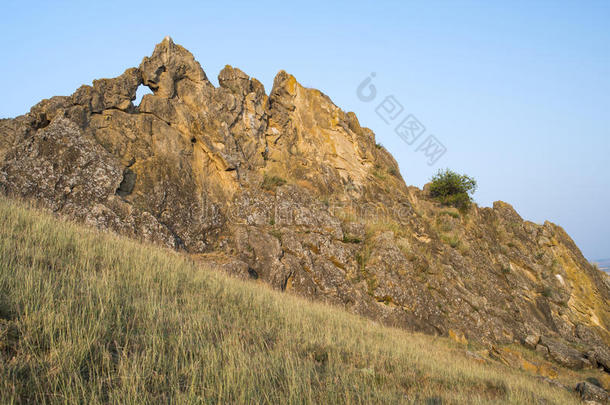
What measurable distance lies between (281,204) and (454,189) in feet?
49.1

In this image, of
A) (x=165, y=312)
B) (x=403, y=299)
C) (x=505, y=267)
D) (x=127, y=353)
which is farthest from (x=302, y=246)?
(x=505, y=267)

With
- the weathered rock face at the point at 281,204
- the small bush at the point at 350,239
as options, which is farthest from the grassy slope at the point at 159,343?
the small bush at the point at 350,239

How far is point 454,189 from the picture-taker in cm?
2430

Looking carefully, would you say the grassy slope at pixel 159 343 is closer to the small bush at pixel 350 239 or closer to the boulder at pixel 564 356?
the boulder at pixel 564 356

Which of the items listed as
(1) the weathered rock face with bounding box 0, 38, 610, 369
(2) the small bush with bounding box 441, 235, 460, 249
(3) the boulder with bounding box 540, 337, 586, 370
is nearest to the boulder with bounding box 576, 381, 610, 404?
(1) the weathered rock face with bounding box 0, 38, 610, 369

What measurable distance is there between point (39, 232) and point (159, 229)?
5.01 meters

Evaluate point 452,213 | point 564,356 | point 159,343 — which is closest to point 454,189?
point 452,213

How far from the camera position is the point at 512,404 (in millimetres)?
5754

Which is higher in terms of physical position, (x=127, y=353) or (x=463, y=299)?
(x=463, y=299)

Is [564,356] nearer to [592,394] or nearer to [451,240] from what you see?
[592,394]

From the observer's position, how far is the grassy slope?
10.2 feet

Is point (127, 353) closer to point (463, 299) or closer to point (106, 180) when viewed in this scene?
point (106, 180)

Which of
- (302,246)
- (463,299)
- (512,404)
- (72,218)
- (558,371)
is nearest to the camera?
(512,404)

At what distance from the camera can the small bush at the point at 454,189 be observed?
23609mm
